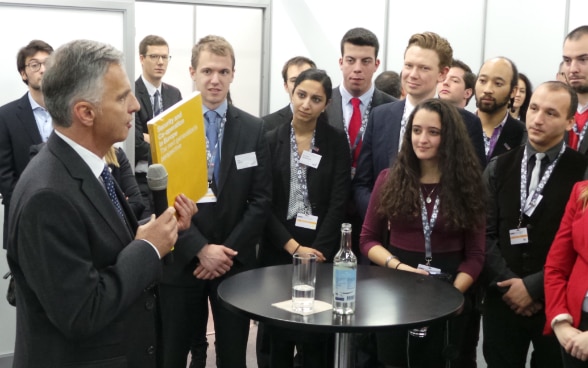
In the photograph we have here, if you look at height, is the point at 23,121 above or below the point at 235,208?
above

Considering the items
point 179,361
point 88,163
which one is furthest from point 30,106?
point 88,163

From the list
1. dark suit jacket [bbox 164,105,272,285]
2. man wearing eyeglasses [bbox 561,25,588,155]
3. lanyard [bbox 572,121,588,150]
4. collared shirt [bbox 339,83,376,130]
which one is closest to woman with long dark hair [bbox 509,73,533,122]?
man wearing eyeglasses [bbox 561,25,588,155]

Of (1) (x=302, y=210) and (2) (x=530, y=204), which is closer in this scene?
(2) (x=530, y=204)

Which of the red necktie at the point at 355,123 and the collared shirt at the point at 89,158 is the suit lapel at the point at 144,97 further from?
the collared shirt at the point at 89,158

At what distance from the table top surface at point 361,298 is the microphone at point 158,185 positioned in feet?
1.75

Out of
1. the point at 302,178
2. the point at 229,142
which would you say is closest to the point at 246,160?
the point at 229,142

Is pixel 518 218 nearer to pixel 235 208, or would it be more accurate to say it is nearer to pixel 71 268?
pixel 235 208

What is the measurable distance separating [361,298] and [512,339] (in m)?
0.97

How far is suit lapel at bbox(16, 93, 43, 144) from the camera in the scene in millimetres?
3678

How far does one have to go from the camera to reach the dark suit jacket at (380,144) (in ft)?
10.9

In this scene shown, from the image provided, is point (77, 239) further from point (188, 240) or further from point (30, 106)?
point (30, 106)

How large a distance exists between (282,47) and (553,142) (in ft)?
14.1

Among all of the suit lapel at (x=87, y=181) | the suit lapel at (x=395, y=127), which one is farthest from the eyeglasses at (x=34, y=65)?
the suit lapel at (x=87, y=181)

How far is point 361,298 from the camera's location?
2.41m
